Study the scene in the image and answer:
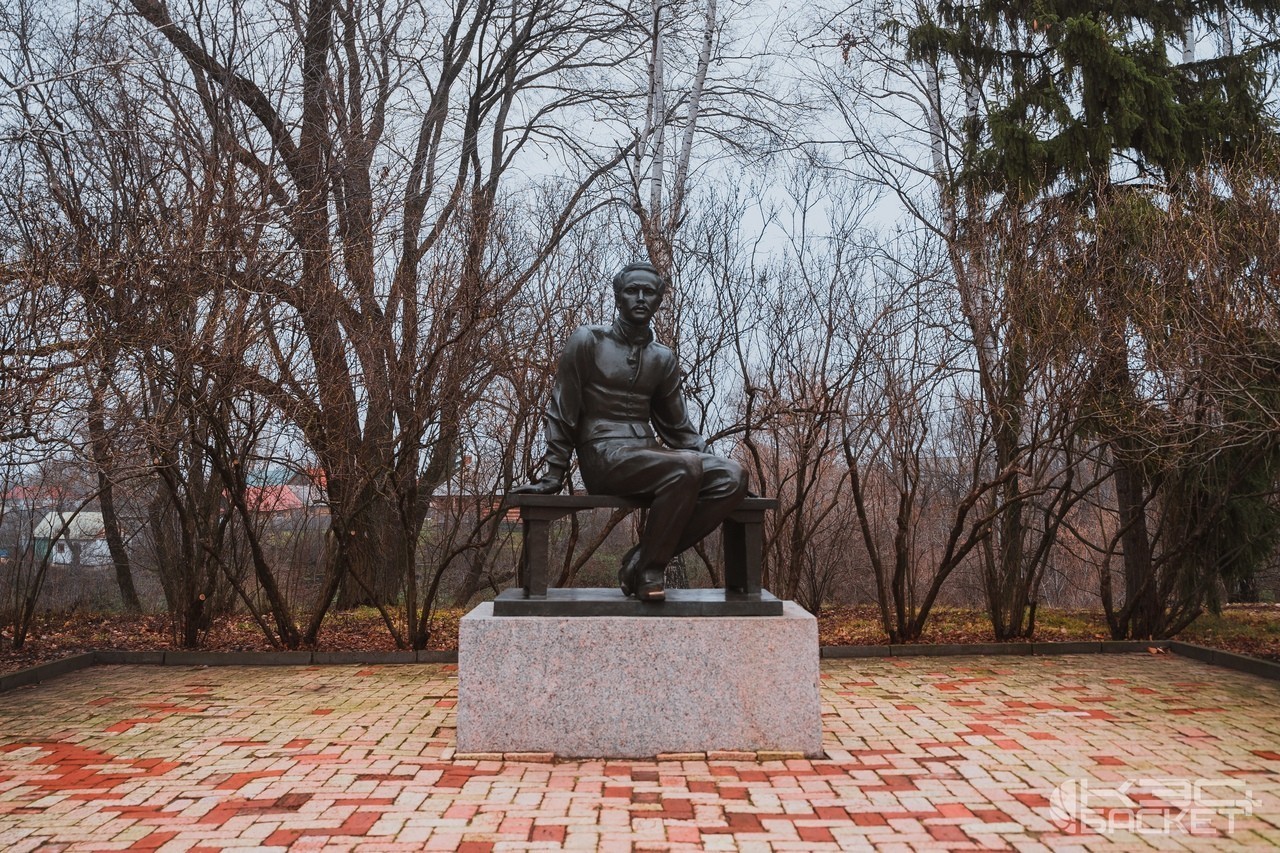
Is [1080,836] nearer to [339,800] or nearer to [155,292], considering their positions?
[339,800]

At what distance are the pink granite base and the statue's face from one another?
168 centimetres

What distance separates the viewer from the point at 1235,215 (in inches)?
266

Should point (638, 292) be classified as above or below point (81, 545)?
above

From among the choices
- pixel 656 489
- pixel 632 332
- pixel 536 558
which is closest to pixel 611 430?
pixel 656 489

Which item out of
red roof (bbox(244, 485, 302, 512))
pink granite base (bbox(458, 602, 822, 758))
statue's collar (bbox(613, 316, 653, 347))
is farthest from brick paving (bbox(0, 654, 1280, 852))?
red roof (bbox(244, 485, 302, 512))

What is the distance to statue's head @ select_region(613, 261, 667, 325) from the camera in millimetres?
5168

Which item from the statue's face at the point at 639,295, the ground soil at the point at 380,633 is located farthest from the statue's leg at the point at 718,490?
the ground soil at the point at 380,633

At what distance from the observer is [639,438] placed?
17.0ft

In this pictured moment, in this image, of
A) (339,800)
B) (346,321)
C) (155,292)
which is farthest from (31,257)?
(339,800)

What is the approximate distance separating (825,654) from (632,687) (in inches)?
158

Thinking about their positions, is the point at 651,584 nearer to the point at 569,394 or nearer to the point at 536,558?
the point at 536,558

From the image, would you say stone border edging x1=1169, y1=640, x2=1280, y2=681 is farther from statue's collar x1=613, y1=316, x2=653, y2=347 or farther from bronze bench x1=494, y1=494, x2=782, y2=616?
statue's collar x1=613, y1=316, x2=653, y2=347

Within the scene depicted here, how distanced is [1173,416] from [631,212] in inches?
234

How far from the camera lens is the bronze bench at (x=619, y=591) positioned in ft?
15.9
